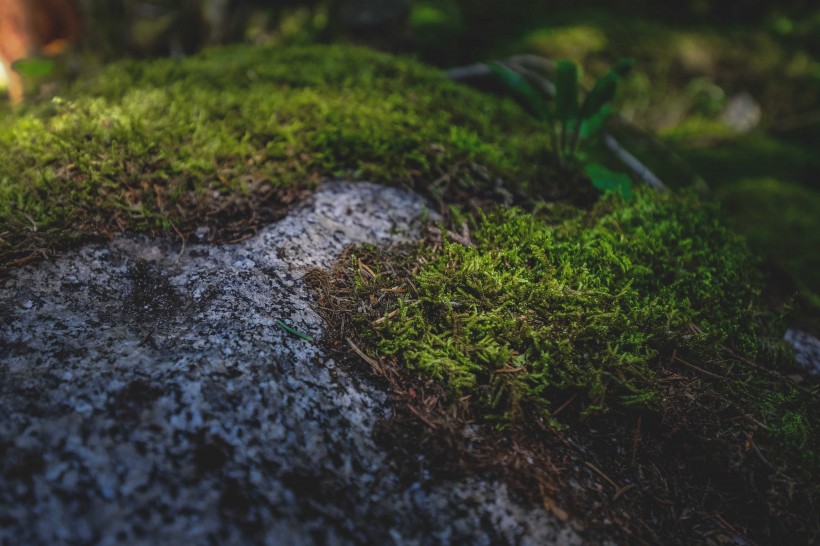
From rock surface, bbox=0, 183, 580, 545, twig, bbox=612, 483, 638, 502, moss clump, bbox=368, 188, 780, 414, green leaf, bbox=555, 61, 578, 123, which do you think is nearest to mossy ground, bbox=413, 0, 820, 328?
green leaf, bbox=555, 61, 578, 123

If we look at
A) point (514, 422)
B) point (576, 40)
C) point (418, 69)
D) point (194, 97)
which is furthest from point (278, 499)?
point (576, 40)

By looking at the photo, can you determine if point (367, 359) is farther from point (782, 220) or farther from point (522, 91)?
point (782, 220)

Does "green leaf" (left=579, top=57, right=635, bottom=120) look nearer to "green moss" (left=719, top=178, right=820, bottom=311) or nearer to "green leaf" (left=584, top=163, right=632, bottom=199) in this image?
"green leaf" (left=584, top=163, right=632, bottom=199)

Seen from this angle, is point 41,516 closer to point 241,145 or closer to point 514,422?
point 514,422

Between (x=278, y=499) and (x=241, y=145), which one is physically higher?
(x=241, y=145)

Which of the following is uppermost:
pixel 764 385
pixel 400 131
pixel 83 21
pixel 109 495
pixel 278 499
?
pixel 83 21
